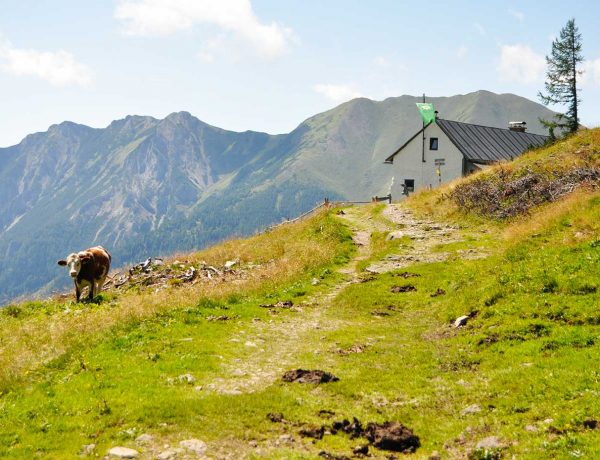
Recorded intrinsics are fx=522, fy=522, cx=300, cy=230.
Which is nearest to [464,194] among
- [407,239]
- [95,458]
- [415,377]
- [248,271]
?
[407,239]

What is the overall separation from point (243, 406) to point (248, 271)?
1873 cm

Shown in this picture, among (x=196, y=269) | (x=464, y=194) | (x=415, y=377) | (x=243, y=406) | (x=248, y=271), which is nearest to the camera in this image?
(x=243, y=406)

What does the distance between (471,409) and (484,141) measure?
2666 inches

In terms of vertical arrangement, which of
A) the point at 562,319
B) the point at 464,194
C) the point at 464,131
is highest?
the point at 464,131

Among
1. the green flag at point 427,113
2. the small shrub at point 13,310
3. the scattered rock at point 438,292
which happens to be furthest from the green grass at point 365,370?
the green flag at point 427,113

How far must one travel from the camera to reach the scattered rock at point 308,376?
12031 millimetres

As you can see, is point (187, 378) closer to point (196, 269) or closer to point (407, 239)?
point (196, 269)

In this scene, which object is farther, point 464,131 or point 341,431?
point 464,131

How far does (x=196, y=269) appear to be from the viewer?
31.2 metres

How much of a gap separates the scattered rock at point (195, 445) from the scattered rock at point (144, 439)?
0.57m

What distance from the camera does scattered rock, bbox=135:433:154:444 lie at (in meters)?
8.92

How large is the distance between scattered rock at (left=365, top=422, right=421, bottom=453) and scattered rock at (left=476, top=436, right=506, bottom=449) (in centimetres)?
104

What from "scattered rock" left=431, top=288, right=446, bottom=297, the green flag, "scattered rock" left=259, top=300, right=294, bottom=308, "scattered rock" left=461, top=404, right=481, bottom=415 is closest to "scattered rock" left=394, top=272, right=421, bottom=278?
"scattered rock" left=431, top=288, right=446, bottom=297

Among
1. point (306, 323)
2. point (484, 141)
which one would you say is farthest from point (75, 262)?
point (484, 141)
